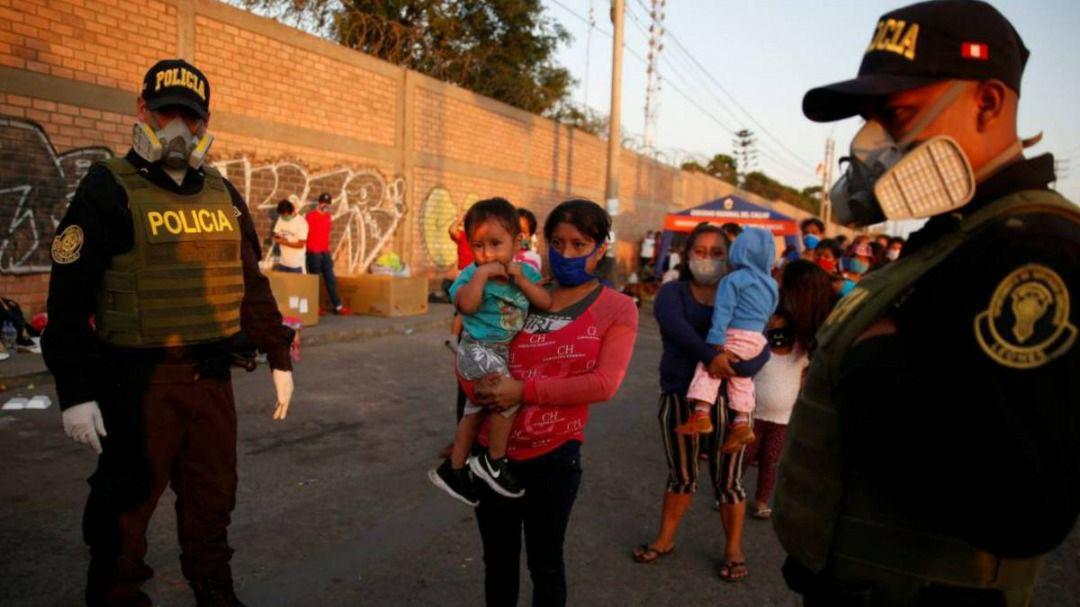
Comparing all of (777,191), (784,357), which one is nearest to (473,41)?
(784,357)

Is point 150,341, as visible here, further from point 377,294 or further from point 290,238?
point 377,294

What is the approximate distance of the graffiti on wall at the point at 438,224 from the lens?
14.9 metres

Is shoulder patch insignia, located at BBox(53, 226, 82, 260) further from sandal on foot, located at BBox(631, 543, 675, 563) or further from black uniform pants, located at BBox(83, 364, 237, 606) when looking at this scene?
sandal on foot, located at BBox(631, 543, 675, 563)

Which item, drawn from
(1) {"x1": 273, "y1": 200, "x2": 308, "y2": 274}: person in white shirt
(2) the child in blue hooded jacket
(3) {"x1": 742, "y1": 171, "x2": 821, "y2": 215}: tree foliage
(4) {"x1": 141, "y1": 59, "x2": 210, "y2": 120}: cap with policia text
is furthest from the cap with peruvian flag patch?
(3) {"x1": 742, "y1": 171, "x2": 821, "y2": 215}: tree foliage

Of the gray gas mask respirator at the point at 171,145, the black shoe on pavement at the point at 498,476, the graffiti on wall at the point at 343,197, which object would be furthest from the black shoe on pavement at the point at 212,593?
the graffiti on wall at the point at 343,197

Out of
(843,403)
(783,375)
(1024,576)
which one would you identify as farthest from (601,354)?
(783,375)

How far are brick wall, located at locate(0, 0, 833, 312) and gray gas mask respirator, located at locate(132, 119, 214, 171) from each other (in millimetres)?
6826

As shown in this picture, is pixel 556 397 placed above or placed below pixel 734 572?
above

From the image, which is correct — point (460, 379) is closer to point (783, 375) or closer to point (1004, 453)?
point (1004, 453)

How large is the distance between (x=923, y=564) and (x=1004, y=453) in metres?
0.33

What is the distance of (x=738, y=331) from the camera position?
136 inches

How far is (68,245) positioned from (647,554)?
9.41 ft

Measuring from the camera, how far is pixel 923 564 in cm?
125

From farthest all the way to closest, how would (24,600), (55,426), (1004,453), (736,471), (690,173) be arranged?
(690,173) < (55,426) < (736,471) < (24,600) < (1004,453)
